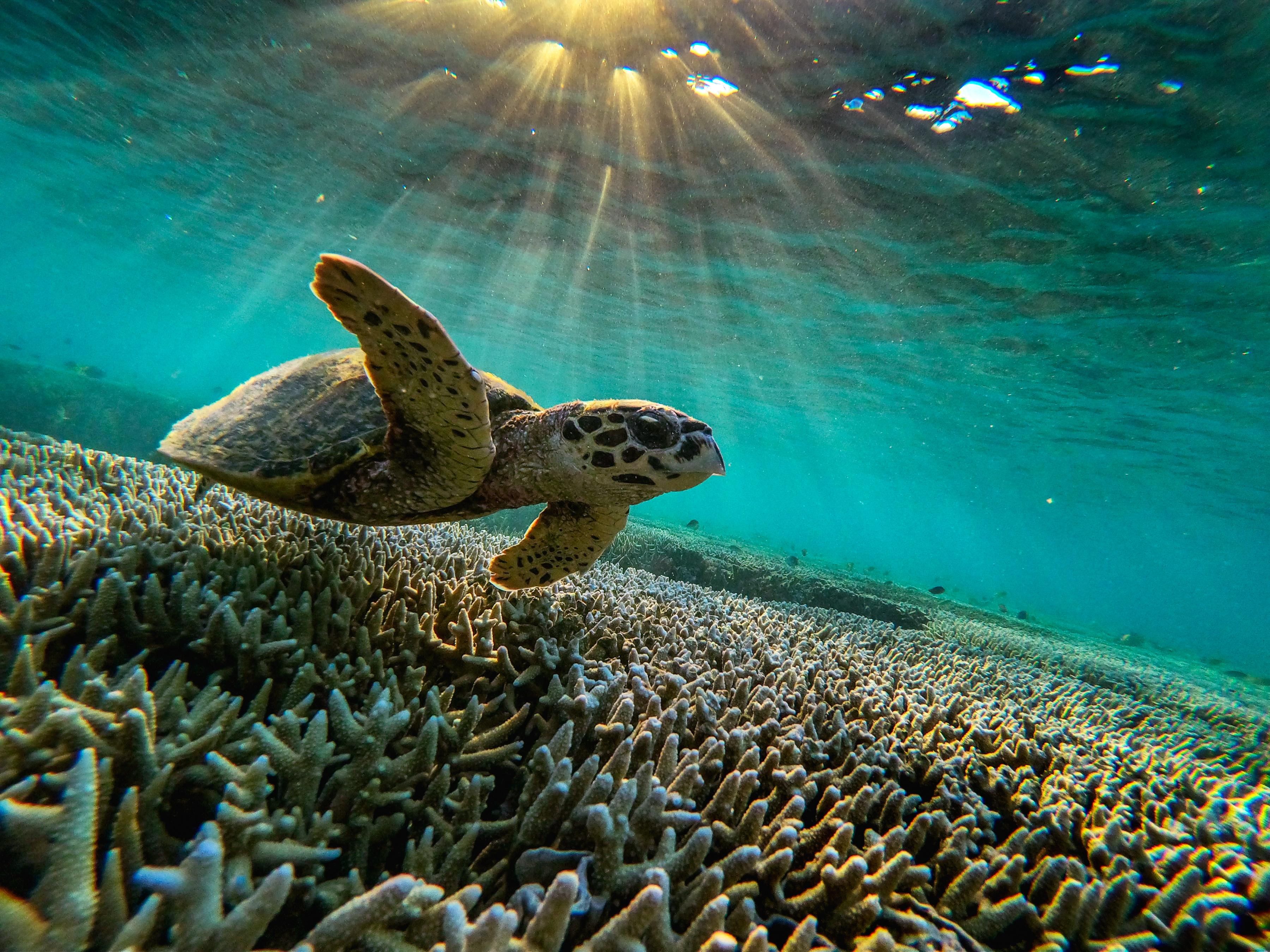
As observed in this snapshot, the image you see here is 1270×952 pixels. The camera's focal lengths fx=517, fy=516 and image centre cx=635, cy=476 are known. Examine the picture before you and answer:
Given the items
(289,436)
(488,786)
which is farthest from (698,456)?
(289,436)

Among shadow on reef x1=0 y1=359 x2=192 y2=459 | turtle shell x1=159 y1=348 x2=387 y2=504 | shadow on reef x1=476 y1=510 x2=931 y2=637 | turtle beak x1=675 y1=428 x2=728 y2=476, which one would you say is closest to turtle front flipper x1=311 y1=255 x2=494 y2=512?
turtle shell x1=159 y1=348 x2=387 y2=504

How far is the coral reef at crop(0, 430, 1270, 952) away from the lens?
1256 millimetres

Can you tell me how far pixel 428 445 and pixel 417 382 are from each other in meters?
0.46

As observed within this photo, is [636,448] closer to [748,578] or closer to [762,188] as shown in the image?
[748,578]

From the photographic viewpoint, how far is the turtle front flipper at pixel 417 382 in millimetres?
2377

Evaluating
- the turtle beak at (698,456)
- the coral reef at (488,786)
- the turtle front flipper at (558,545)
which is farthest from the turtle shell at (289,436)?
the turtle beak at (698,456)

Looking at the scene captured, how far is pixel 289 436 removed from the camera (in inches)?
118

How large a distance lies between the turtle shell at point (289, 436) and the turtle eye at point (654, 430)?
1452 mm

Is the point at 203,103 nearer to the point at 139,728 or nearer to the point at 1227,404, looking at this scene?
the point at 139,728

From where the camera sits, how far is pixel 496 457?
3.28 m

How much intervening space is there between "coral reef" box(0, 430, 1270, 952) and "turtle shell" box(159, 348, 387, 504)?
0.45 metres

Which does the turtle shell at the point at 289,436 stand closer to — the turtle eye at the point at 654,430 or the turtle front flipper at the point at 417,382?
the turtle front flipper at the point at 417,382

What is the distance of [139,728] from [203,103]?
1872 cm

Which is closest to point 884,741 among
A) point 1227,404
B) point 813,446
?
point 1227,404
